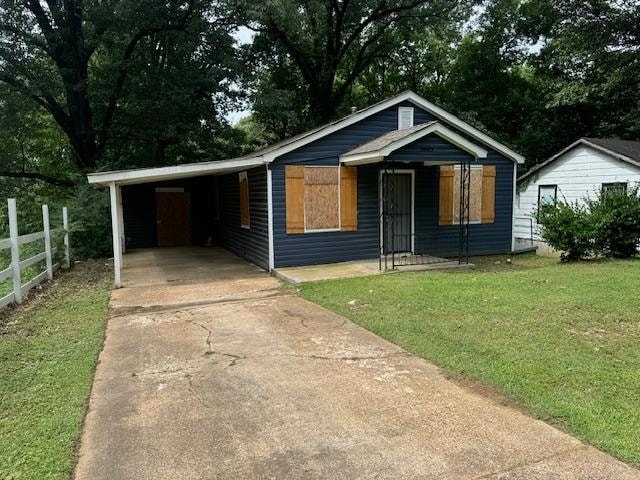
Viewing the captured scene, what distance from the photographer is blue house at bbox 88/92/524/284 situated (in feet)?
32.1

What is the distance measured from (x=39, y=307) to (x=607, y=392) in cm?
755

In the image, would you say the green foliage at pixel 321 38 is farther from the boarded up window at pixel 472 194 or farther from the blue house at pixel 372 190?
the boarded up window at pixel 472 194

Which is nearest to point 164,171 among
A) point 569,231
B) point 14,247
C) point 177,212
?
point 14,247

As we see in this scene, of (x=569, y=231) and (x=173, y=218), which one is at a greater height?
(x=173, y=218)

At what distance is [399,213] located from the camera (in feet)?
37.1

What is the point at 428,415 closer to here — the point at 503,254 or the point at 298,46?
the point at 503,254

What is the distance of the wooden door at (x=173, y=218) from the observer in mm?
16641

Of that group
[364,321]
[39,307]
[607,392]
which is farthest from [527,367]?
[39,307]

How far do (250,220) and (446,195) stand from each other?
16.0 ft

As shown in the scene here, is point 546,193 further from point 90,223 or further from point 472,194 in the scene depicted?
point 90,223

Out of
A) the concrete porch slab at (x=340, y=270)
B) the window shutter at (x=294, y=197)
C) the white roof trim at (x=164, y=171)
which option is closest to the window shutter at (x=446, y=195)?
the concrete porch slab at (x=340, y=270)

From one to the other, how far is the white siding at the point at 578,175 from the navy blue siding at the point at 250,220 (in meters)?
8.15

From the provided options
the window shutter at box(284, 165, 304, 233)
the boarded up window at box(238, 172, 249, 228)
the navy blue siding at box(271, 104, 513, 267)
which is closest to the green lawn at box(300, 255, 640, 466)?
the navy blue siding at box(271, 104, 513, 267)

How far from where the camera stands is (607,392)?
367 cm
